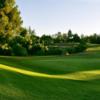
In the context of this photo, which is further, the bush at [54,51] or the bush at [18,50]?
the bush at [54,51]

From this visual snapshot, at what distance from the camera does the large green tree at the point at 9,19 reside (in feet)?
189

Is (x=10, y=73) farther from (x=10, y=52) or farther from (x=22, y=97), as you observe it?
(x=10, y=52)

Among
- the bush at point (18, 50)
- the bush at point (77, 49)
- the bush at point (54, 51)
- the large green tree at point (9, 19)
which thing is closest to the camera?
the large green tree at point (9, 19)

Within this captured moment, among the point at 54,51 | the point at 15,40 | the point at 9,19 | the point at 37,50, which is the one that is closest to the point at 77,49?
the point at 54,51

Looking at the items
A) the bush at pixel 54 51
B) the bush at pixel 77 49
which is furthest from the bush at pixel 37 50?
the bush at pixel 77 49

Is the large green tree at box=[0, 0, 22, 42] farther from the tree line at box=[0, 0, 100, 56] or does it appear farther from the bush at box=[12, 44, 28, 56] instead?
the bush at box=[12, 44, 28, 56]

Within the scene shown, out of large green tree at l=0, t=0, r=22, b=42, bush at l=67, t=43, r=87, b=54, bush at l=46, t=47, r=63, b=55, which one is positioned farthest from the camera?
bush at l=67, t=43, r=87, b=54

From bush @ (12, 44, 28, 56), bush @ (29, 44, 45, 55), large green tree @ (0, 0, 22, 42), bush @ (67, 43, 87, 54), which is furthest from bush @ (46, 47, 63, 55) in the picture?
large green tree @ (0, 0, 22, 42)

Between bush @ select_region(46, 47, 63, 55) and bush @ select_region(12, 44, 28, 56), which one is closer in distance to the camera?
bush @ select_region(12, 44, 28, 56)

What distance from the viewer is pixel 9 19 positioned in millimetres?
59938

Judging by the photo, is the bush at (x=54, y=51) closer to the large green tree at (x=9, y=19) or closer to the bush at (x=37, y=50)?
the bush at (x=37, y=50)

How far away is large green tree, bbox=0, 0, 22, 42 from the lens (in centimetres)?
5762

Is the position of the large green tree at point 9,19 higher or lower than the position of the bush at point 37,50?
higher

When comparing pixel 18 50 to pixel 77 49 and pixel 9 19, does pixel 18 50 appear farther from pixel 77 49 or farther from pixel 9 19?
pixel 77 49
